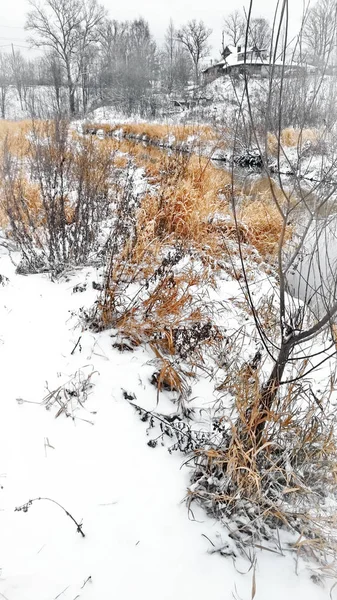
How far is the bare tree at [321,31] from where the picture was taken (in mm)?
1238

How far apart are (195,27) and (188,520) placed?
160 ft

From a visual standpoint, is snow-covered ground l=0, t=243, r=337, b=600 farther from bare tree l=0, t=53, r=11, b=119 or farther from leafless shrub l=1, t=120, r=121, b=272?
bare tree l=0, t=53, r=11, b=119

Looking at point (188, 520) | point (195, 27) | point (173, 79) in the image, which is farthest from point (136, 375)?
point (195, 27)

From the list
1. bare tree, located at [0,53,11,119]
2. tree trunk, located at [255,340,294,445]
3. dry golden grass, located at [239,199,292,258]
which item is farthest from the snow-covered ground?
bare tree, located at [0,53,11,119]

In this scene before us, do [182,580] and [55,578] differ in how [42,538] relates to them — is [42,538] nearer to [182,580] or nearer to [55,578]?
[55,578]

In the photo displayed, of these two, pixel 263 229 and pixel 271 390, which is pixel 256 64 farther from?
pixel 263 229

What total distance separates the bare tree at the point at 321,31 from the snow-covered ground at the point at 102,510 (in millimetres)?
1671

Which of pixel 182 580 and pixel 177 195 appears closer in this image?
pixel 182 580

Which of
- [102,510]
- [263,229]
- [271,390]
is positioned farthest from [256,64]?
[263,229]

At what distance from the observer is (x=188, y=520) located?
4.69ft

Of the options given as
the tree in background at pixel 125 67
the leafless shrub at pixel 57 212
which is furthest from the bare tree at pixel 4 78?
the leafless shrub at pixel 57 212

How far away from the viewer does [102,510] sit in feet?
4.65

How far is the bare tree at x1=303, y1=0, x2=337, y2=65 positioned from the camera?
48.8 inches

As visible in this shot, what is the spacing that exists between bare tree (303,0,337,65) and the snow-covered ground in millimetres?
1671
